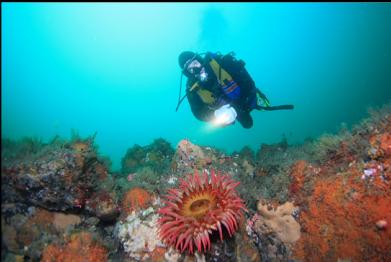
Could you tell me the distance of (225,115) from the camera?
7055 millimetres

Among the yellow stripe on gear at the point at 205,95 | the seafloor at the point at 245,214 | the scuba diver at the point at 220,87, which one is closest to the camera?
the seafloor at the point at 245,214

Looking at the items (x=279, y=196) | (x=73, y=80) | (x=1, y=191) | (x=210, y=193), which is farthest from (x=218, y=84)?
(x=73, y=80)

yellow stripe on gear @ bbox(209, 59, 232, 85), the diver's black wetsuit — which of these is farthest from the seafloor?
yellow stripe on gear @ bbox(209, 59, 232, 85)

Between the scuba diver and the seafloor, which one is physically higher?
the scuba diver

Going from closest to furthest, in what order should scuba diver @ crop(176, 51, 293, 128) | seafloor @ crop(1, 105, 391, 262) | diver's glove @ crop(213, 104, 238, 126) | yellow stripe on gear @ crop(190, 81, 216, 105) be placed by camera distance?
seafloor @ crop(1, 105, 391, 262) < diver's glove @ crop(213, 104, 238, 126) < scuba diver @ crop(176, 51, 293, 128) < yellow stripe on gear @ crop(190, 81, 216, 105)

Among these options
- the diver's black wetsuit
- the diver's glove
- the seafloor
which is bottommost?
the seafloor

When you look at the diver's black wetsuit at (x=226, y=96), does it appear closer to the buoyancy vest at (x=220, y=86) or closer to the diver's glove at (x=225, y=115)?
the buoyancy vest at (x=220, y=86)

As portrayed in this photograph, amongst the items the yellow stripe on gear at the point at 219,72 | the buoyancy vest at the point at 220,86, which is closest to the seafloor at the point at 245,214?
the buoyancy vest at the point at 220,86

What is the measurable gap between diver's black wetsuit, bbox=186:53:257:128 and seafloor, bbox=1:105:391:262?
10.3 feet

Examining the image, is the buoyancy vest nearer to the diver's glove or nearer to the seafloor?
the diver's glove

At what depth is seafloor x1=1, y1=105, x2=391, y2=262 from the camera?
3.76 metres

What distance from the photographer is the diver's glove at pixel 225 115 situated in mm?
7023

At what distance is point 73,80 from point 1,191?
122480 mm

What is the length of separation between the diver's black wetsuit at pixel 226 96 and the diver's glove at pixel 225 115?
2.06ft
